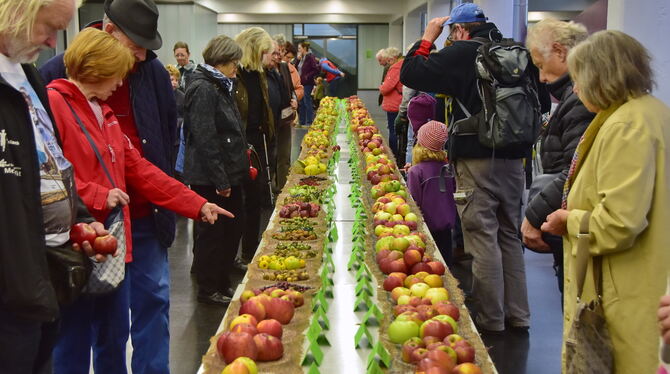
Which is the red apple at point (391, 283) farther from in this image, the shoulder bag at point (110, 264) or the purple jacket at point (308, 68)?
the purple jacket at point (308, 68)

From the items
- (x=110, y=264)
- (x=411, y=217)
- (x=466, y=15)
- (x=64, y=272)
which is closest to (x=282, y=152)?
(x=466, y=15)

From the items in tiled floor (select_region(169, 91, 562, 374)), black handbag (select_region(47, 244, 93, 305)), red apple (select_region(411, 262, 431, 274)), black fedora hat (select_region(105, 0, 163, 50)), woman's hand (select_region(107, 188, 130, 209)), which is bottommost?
tiled floor (select_region(169, 91, 562, 374))

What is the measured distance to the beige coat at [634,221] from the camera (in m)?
2.41

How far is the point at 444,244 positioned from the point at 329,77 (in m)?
12.5

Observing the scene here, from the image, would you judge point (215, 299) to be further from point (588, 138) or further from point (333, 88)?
point (333, 88)

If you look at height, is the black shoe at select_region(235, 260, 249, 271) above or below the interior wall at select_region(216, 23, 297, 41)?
below

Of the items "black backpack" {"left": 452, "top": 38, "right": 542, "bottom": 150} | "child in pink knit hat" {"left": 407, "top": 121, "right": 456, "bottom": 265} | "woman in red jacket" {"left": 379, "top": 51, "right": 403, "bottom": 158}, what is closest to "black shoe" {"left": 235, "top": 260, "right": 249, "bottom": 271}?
"child in pink knit hat" {"left": 407, "top": 121, "right": 456, "bottom": 265}

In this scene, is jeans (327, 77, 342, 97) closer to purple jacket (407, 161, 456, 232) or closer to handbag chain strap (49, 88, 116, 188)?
purple jacket (407, 161, 456, 232)

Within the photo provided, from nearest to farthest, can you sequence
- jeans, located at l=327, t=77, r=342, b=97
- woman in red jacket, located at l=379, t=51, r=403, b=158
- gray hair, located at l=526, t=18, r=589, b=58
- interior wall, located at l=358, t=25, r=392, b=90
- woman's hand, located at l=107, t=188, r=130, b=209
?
woman's hand, located at l=107, t=188, r=130, b=209, gray hair, located at l=526, t=18, r=589, b=58, woman in red jacket, located at l=379, t=51, r=403, b=158, jeans, located at l=327, t=77, r=342, b=97, interior wall, located at l=358, t=25, r=392, b=90

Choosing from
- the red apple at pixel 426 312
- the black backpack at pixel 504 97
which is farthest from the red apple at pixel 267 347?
the black backpack at pixel 504 97

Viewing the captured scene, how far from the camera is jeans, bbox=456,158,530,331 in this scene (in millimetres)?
4684

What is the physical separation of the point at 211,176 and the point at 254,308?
246 cm

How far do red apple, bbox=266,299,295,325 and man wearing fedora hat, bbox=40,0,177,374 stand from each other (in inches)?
32.5

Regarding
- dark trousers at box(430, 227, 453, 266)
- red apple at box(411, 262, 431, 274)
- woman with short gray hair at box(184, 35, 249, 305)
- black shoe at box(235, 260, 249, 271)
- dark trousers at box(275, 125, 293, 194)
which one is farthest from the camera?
dark trousers at box(275, 125, 293, 194)
